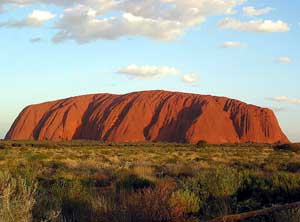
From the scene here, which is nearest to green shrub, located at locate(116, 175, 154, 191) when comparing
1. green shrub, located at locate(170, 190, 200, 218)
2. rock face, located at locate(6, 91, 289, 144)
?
green shrub, located at locate(170, 190, 200, 218)

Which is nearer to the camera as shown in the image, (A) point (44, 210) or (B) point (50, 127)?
(A) point (44, 210)

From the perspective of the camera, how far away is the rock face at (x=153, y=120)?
4038 inches

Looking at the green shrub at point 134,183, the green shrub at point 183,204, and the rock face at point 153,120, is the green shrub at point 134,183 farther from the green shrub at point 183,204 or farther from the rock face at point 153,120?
the rock face at point 153,120

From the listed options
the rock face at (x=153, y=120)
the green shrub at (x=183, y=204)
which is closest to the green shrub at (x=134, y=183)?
the green shrub at (x=183, y=204)

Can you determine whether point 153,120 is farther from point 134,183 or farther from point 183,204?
point 183,204

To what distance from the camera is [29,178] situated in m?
11.9

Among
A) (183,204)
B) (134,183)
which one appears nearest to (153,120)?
(134,183)

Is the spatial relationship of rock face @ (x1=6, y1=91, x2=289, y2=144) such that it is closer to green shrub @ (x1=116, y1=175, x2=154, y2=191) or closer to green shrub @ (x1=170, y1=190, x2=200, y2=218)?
green shrub @ (x1=116, y1=175, x2=154, y2=191)

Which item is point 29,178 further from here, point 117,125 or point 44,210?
point 117,125

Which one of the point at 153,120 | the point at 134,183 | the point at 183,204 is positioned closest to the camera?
the point at 183,204

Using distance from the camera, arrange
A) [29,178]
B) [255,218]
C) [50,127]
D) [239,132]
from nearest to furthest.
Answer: [255,218] < [29,178] < [239,132] < [50,127]

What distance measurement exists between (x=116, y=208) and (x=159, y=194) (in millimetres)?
770

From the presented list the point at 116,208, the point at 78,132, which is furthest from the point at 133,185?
the point at 78,132

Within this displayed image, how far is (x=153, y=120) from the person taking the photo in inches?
4262
